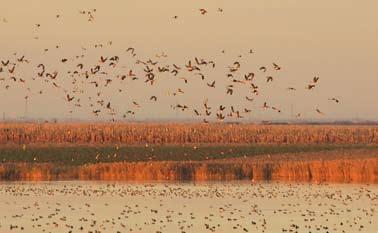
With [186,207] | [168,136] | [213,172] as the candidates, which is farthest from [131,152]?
[186,207]

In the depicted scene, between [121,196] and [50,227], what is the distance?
41.2ft

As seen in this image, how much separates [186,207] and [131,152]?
46.5 meters

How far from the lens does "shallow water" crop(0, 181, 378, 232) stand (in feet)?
125

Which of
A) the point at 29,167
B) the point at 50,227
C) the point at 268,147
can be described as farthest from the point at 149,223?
the point at 268,147

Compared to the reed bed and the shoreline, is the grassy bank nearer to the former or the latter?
the reed bed

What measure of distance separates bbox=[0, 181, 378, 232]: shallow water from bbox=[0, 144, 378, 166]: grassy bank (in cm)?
2465

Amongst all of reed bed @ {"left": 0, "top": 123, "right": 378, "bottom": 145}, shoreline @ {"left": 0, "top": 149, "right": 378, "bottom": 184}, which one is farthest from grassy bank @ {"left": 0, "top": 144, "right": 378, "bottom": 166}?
shoreline @ {"left": 0, "top": 149, "right": 378, "bottom": 184}

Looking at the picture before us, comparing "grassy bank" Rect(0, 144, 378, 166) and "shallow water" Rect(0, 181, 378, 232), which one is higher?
"grassy bank" Rect(0, 144, 378, 166)

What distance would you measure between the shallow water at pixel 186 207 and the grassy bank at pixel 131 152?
24654 millimetres

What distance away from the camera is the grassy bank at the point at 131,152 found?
82.8m

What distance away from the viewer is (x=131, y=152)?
91125 millimetres

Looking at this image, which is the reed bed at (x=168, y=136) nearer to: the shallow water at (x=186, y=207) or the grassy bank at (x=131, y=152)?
the grassy bank at (x=131, y=152)

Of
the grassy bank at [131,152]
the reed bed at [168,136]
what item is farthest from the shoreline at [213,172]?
the reed bed at [168,136]

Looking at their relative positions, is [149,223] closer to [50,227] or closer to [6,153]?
[50,227]
